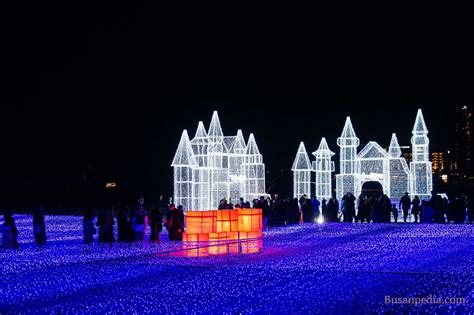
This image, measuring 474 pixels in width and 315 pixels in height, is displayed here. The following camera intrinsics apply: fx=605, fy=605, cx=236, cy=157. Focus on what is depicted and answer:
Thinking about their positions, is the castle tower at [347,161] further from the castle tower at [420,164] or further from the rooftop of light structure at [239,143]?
the rooftop of light structure at [239,143]

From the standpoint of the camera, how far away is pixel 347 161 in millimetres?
30750

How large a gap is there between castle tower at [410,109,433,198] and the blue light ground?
461 inches

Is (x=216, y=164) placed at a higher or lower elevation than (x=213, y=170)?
higher

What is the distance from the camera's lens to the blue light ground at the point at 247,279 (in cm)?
860

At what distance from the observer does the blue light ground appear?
8602 millimetres

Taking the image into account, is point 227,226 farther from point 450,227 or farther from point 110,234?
point 450,227

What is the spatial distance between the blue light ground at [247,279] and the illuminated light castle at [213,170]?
13.1m

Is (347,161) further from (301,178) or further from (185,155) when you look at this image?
(185,155)

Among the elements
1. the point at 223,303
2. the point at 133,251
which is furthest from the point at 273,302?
the point at 133,251

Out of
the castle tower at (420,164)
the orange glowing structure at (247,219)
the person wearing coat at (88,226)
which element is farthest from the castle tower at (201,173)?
the person wearing coat at (88,226)

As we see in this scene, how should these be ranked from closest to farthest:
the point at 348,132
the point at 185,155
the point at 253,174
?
the point at 185,155, the point at 348,132, the point at 253,174

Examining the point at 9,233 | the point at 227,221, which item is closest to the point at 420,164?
the point at 227,221

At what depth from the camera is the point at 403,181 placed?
29.1 m

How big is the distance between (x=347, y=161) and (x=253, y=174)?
5572 millimetres
